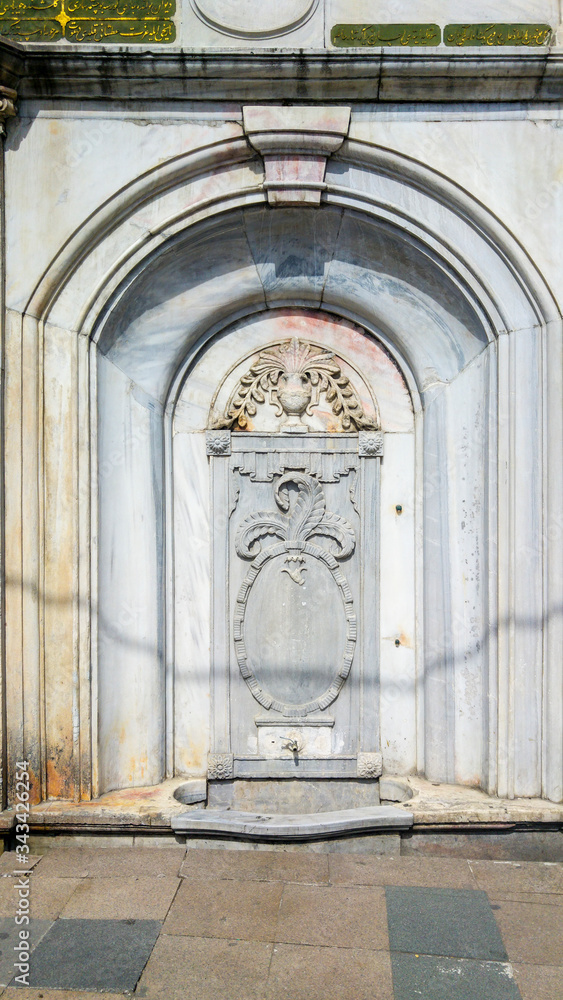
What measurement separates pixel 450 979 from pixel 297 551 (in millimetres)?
2580

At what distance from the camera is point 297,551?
207 inches

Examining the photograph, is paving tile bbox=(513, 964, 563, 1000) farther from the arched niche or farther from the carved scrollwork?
the carved scrollwork

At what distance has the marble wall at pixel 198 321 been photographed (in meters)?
4.63

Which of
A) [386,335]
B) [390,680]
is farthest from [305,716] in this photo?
[386,335]

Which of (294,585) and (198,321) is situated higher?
(198,321)

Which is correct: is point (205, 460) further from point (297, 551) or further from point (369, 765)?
point (369, 765)

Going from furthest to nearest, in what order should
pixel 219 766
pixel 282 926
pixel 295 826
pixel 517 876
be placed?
pixel 219 766 → pixel 295 826 → pixel 517 876 → pixel 282 926

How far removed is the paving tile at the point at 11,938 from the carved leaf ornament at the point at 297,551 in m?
1.91

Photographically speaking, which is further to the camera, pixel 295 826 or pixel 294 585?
pixel 294 585

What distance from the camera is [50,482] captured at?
4699mm

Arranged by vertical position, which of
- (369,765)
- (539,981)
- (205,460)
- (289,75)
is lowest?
(539,981)

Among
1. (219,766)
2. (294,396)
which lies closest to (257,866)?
(219,766)

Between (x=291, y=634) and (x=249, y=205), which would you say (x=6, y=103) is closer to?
(x=249, y=205)

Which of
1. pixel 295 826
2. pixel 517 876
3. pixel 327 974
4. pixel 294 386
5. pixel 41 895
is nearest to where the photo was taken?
pixel 327 974
